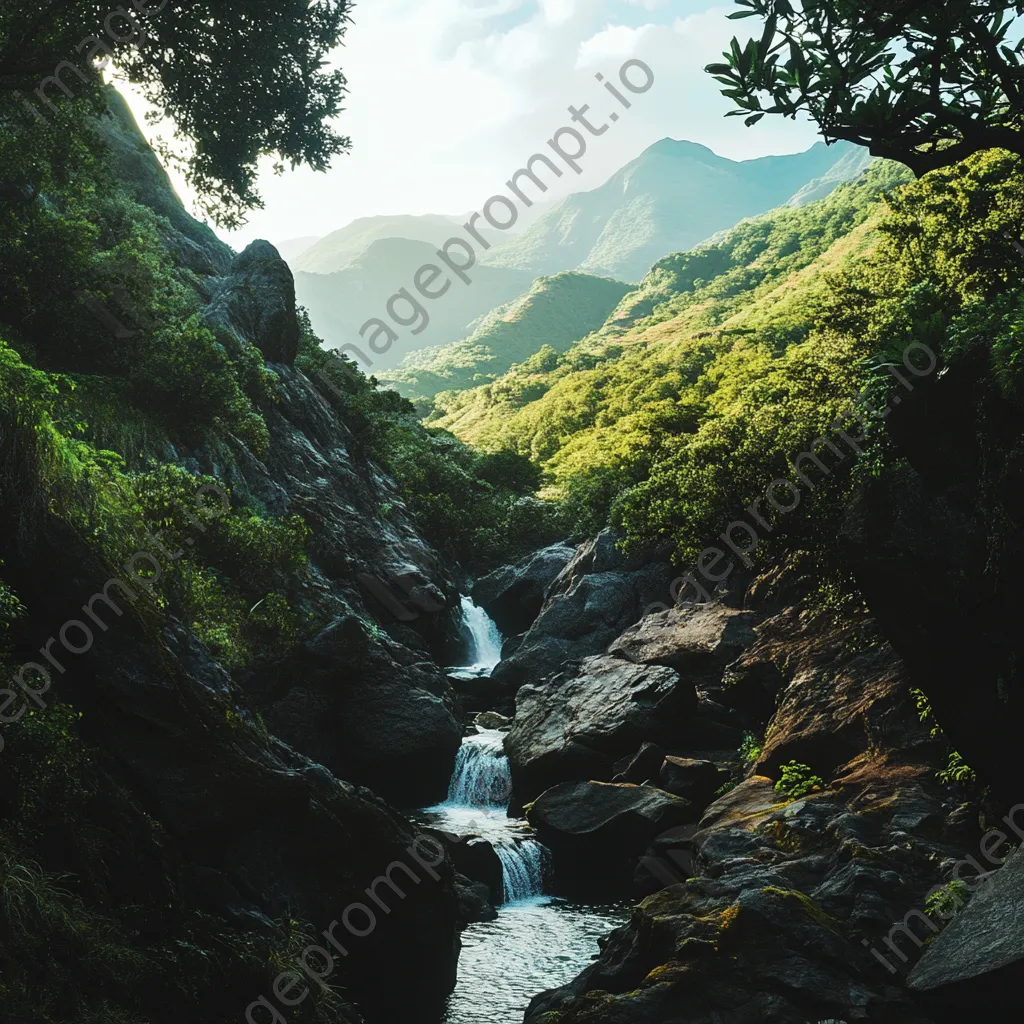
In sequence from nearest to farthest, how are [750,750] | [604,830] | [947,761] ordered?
[947,761]
[604,830]
[750,750]

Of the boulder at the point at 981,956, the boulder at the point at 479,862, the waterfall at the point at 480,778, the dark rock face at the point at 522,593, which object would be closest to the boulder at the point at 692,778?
the boulder at the point at 479,862

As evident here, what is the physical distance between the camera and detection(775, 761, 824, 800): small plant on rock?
1488cm

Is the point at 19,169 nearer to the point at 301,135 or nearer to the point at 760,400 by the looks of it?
the point at 301,135

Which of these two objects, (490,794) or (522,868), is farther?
(490,794)

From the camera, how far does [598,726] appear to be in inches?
850

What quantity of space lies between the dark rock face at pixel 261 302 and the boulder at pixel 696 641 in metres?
17.6

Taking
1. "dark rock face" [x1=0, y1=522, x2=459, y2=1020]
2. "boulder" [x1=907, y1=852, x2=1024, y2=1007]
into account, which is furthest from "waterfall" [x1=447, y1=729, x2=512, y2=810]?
"boulder" [x1=907, y1=852, x2=1024, y2=1007]

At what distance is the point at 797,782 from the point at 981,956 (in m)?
7.58

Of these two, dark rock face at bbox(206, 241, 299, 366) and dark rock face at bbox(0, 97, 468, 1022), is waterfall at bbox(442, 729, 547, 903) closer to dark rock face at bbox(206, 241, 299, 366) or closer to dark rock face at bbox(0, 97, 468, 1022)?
dark rock face at bbox(0, 97, 468, 1022)

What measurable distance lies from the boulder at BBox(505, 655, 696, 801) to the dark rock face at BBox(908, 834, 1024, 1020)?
12577 mm

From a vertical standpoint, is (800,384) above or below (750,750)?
above

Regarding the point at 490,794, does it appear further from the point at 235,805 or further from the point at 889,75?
the point at 889,75

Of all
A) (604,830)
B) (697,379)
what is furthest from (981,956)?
(697,379)

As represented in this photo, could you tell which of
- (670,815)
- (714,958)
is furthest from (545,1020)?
(670,815)
